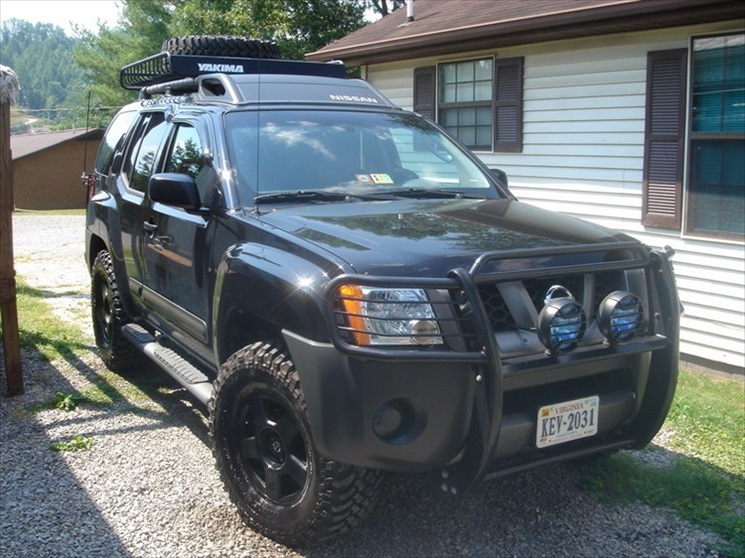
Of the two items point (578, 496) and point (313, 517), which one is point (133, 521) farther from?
point (578, 496)

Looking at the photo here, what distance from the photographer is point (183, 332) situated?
4766 millimetres

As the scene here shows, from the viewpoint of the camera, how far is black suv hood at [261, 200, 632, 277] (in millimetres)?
3258

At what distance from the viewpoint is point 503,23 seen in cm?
865

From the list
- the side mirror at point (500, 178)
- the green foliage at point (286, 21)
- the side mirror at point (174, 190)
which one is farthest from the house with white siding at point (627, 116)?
the green foliage at point (286, 21)

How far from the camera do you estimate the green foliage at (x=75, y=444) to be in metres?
4.80

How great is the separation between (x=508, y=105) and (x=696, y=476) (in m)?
5.93

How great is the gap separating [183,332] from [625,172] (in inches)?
204

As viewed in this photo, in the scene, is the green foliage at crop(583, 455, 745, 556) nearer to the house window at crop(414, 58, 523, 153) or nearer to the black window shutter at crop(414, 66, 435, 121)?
the house window at crop(414, 58, 523, 153)

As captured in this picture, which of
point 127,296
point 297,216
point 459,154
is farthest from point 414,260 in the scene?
point 127,296

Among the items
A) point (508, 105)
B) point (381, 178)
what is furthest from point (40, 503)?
point (508, 105)

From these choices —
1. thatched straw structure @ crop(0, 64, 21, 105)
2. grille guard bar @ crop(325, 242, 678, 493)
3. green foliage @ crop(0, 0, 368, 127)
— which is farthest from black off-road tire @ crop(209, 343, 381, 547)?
green foliage @ crop(0, 0, 368, 127)

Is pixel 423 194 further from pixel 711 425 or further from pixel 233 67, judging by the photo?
pixel 711 425

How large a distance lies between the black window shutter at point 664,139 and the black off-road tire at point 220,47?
360 cm

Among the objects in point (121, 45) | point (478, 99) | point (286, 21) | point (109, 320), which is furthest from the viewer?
point (121, 45)
